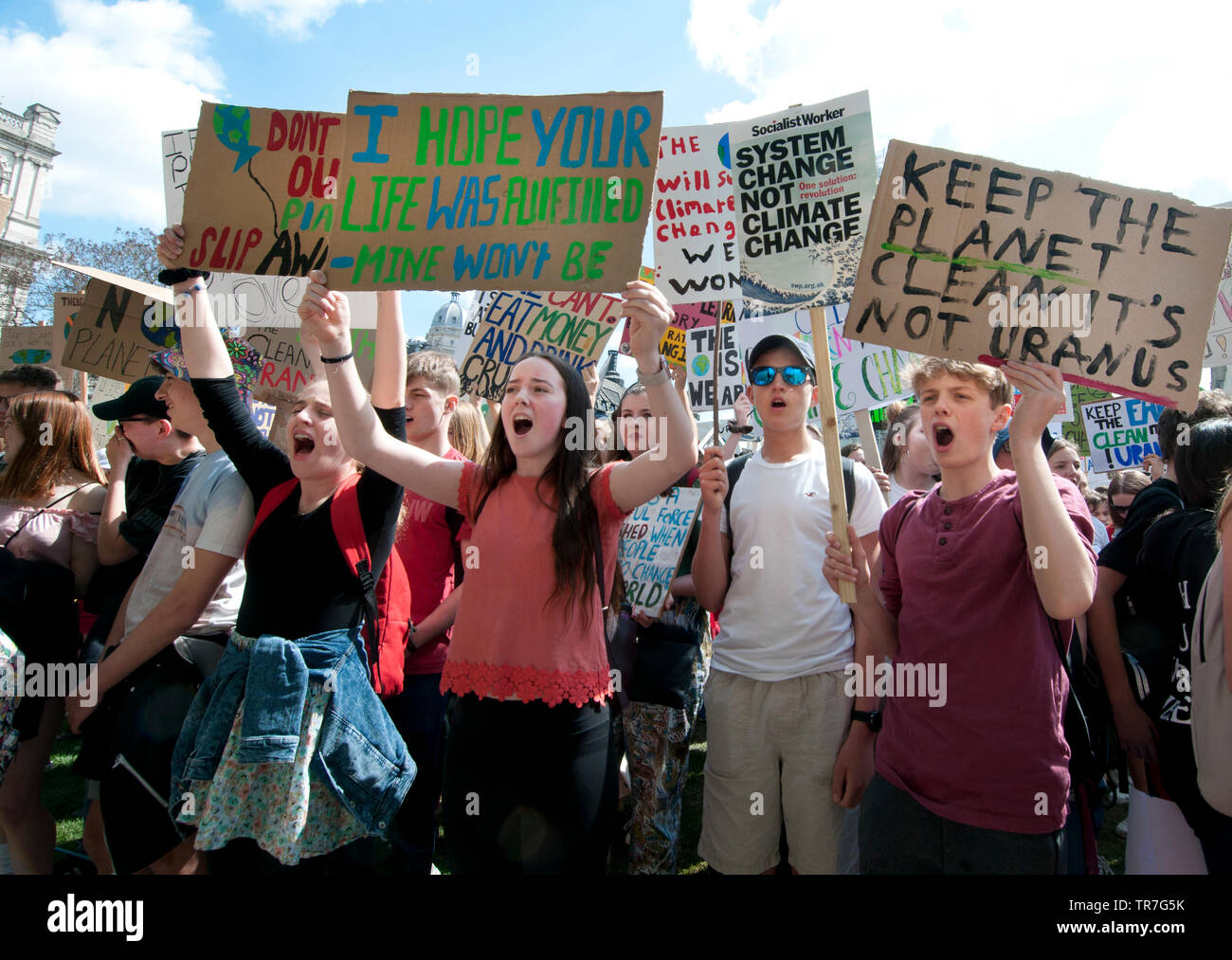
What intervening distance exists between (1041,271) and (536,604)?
6.53 ft

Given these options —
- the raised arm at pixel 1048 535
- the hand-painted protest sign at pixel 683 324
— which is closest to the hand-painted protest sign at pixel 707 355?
the hand-painted protest sign at pixel 683 324

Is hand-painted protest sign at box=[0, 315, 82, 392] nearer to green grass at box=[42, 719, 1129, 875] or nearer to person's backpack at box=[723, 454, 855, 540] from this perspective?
green grass at box=[42, 719, 1129, 875]

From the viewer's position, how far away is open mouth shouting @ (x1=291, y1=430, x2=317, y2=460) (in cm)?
254

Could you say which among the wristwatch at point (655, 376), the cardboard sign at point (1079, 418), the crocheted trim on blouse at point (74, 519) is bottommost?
the crocheted trim on blouse at point (74, 519)

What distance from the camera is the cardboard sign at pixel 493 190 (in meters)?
2.55

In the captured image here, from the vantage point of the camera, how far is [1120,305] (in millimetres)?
2367

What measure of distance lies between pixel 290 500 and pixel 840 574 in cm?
194

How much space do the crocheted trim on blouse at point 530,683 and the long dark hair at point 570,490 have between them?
0.19 meters

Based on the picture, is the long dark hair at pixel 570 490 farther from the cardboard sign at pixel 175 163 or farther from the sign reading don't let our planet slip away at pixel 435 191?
the cardboard sign at pixel 175 163

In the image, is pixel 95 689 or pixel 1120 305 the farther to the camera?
pixel 95 689

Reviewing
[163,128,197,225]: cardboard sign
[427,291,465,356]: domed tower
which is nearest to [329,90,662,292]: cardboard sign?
[163,128,197,225]: cardboard sign
